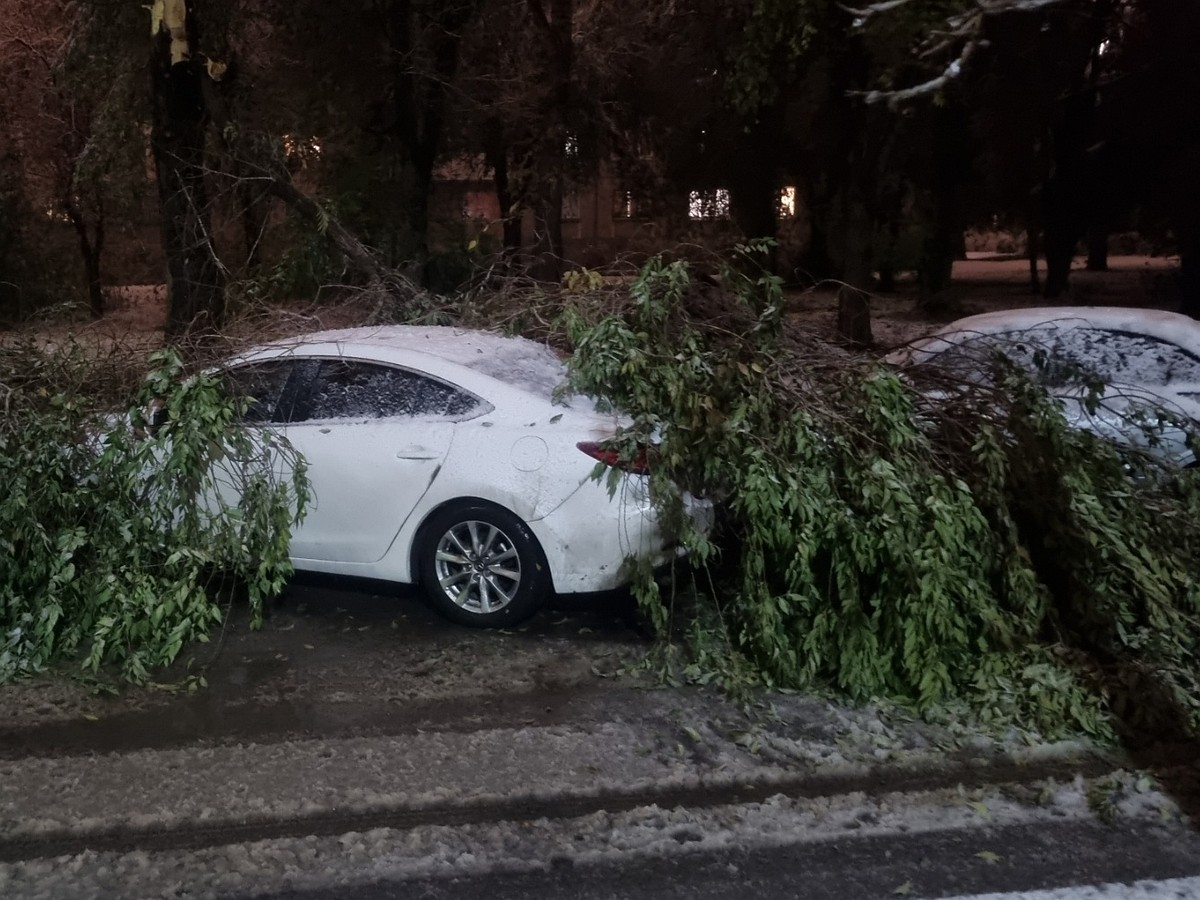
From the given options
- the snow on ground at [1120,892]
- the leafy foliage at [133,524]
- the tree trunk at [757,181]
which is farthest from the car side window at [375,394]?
the tree trunk at [757,181]

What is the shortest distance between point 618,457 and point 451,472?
896mm

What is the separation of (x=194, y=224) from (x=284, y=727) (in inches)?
225

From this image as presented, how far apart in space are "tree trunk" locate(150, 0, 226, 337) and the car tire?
18.3ft

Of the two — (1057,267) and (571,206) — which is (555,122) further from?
(571,206)

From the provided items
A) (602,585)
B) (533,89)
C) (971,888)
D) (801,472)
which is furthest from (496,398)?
(533,89)

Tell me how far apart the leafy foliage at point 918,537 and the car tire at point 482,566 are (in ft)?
2.19

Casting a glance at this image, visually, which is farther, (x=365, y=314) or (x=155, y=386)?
(x=365, y=314)

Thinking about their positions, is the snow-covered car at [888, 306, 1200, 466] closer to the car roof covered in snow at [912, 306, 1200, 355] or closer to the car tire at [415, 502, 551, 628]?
the car roof covered in snow at [912, 306, 1200, 355]

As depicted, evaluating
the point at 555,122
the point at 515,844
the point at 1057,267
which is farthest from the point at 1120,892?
the point at 1057,267

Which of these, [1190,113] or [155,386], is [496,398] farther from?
[1190,113]

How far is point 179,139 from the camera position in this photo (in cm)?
1151

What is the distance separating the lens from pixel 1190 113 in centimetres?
1950

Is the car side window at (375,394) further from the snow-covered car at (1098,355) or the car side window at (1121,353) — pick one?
the car side window at (1121,353)

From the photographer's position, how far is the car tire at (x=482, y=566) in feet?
19.3
